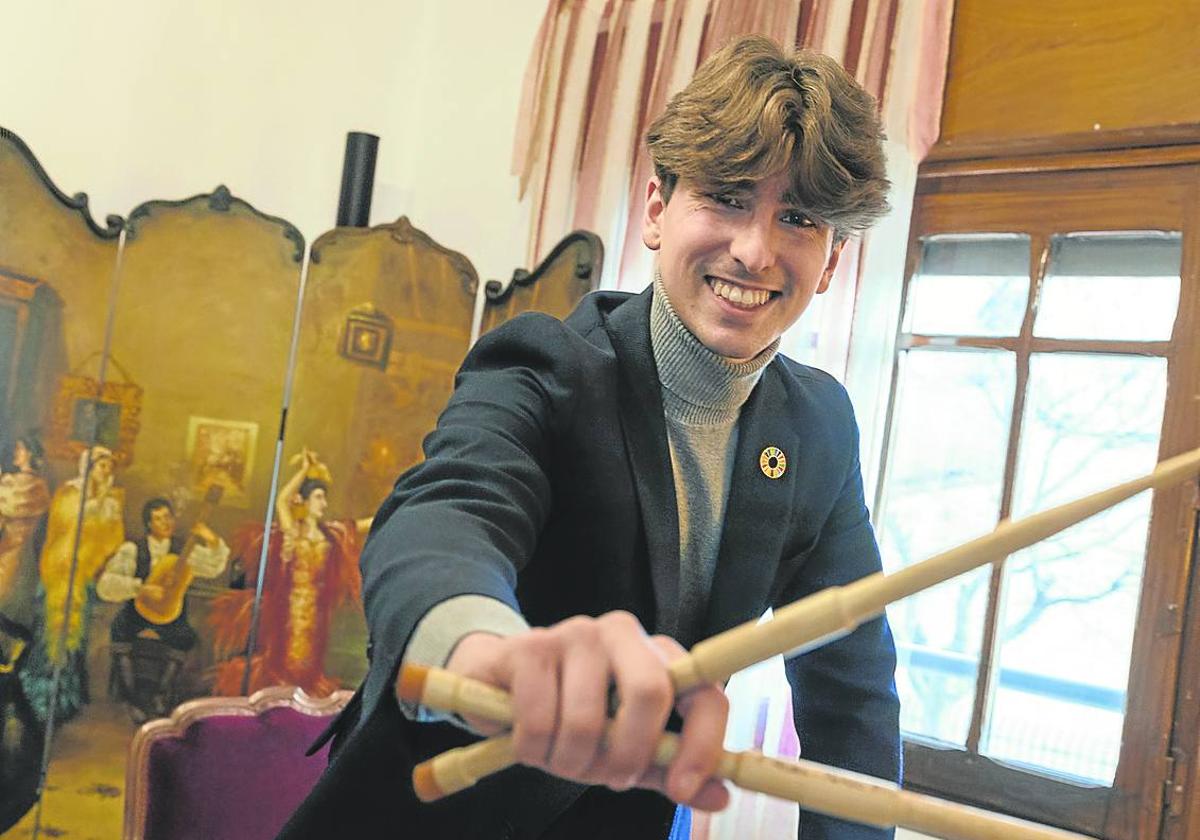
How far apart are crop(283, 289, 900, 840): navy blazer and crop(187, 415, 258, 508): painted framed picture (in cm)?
168

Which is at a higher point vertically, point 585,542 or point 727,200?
point 727,200

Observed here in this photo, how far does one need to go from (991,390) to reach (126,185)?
201 centimetres

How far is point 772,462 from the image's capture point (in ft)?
4.16

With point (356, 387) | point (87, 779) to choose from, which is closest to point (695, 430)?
point (356, 387)

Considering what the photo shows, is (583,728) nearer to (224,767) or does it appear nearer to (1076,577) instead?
(224,767)

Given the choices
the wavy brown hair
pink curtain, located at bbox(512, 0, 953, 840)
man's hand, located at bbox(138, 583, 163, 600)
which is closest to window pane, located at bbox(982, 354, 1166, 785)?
pink curtain, located at bbox(512, 0, 953, 840)

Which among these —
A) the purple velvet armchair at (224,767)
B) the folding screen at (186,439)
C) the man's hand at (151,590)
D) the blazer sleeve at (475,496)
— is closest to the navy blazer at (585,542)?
the blazer sleeve at (475,496)

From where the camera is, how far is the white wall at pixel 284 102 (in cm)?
293

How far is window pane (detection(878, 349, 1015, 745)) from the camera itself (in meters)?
2.49

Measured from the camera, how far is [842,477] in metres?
1.38

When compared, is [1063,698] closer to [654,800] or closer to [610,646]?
[654,800]

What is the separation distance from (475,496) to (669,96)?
7.25ft

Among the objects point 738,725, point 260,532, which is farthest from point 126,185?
point 738,725

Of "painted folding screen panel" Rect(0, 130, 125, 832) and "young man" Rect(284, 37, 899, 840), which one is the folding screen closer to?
"painted folding screen panel" Rect(0, 130, 125, 832)
